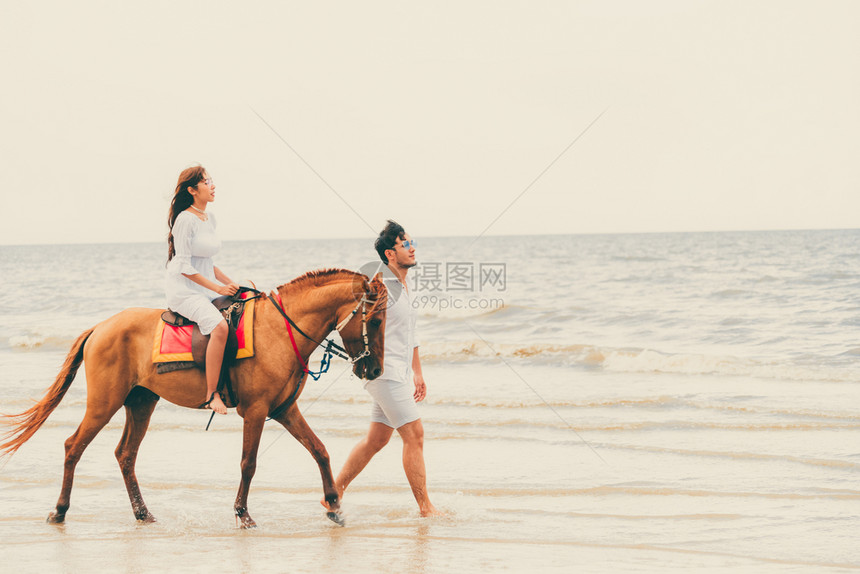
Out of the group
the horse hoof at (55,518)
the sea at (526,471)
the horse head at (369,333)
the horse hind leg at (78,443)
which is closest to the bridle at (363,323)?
the horse head at (369,333)

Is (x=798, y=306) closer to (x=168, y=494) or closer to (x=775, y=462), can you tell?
(x=775, y=462)

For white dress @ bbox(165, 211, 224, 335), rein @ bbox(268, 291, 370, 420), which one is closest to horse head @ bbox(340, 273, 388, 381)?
rein @ bbox(268, 291, 370, 420)

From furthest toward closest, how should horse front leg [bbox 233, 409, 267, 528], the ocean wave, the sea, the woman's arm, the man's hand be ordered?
the ocean wave → the man's hand → horse front leg [bbox 233, 409, 267, 528] → the woman's arm → the sea

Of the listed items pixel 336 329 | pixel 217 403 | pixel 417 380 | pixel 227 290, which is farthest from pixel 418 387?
pixel 227 290

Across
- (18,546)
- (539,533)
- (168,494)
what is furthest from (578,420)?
(18,546)

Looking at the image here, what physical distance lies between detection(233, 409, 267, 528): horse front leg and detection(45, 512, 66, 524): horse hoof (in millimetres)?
1313

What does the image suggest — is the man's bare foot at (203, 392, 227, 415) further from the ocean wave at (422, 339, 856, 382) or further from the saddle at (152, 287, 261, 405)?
the ocean wave at (422, 339, 856, 382)

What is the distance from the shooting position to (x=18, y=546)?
4844 mm

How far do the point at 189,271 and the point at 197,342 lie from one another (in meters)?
0.53

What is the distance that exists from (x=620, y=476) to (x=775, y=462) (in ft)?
5.15

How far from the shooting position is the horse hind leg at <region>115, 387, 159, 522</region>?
18.3 ft

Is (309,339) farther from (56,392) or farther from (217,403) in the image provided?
(56,392)

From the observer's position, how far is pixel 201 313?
5.24m

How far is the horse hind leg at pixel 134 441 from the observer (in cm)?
557
